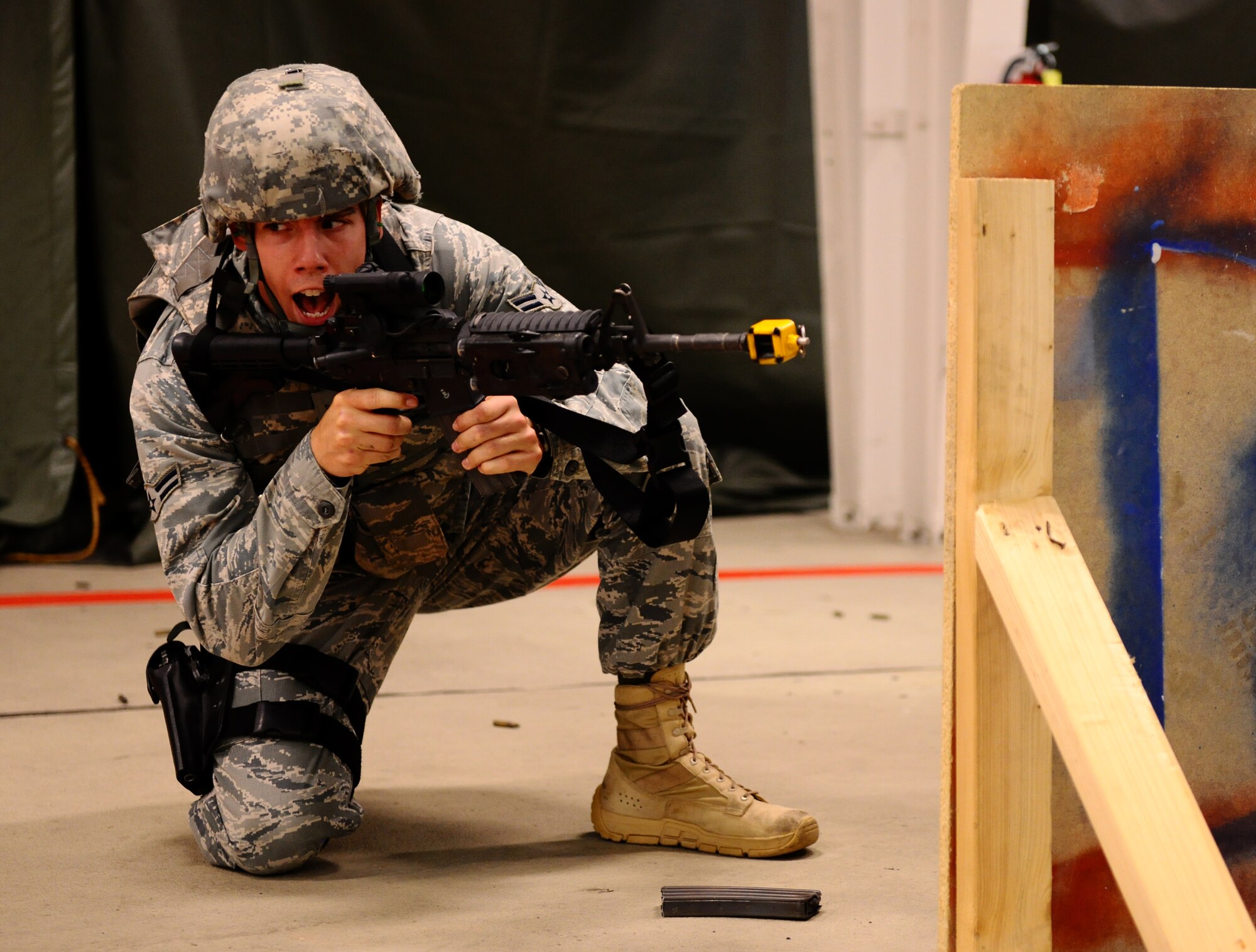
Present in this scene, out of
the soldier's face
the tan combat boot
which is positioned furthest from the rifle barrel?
the tan combat boot

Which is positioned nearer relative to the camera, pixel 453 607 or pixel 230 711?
pixel 230 711

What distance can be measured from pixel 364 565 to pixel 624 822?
1.68ft

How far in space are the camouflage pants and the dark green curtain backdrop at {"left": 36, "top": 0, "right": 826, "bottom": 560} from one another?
233 centimetres

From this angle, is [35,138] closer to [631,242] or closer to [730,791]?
[631,242]

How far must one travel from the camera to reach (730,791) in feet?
6.34

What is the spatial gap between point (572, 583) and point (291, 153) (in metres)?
2.22

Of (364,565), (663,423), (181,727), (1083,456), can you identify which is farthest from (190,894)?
(1083,456)

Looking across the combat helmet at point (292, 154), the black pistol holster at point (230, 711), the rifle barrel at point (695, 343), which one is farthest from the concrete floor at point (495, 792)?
the combat helmet at point (292, 154)

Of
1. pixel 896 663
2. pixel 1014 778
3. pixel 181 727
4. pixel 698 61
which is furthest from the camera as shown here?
pixel 698 61

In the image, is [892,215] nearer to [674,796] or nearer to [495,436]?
[674,796]

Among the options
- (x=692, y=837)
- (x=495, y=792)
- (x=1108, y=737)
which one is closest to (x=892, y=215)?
(x=495, y=792)

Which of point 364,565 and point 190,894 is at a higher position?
point 364,565

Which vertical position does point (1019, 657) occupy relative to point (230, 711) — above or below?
above

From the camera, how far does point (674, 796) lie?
1947 millimetres
